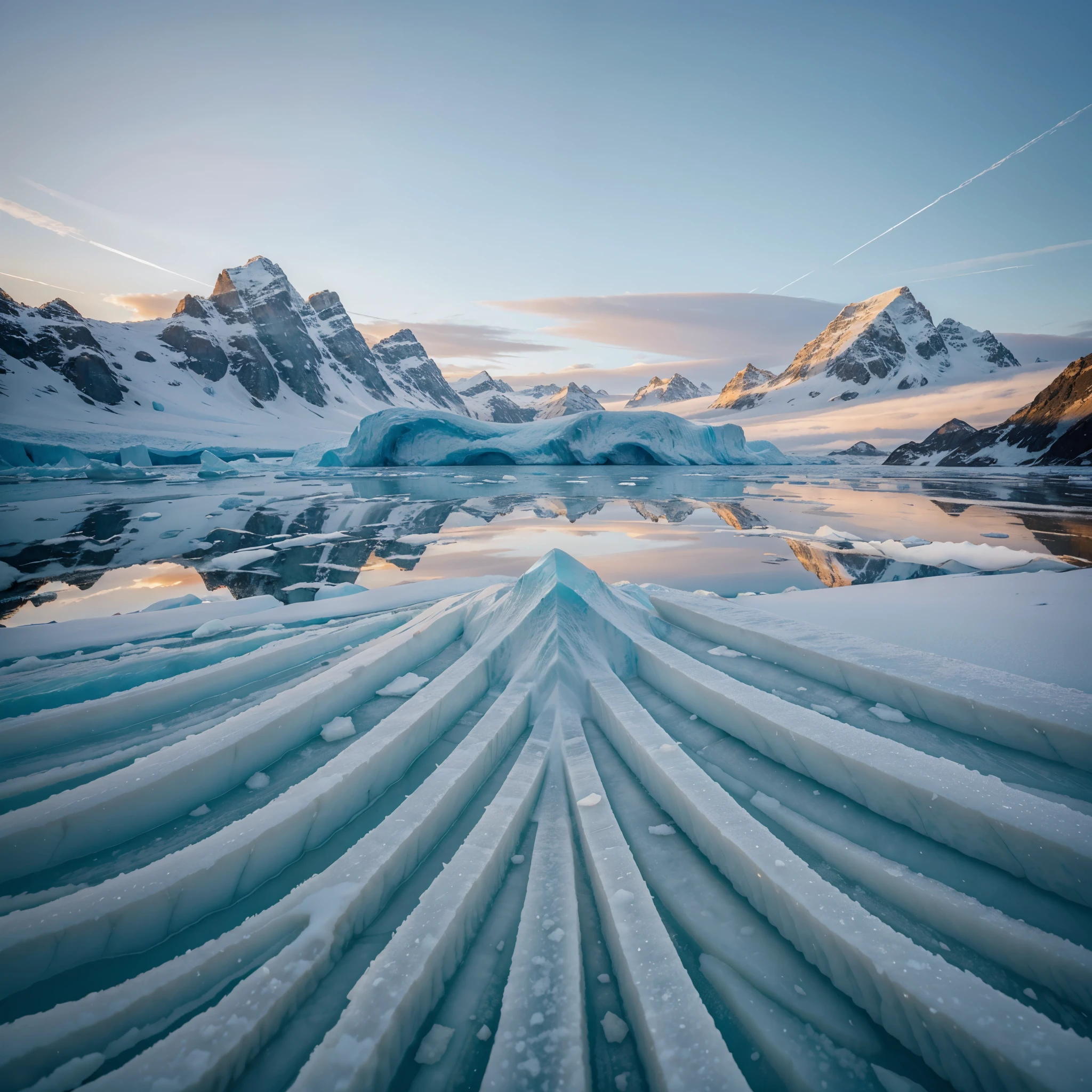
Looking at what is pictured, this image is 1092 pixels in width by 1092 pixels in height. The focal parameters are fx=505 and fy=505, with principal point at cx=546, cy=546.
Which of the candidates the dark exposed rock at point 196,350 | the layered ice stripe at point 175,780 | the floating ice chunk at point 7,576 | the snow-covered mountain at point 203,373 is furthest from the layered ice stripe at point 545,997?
the dark exposed rock at point 196,350

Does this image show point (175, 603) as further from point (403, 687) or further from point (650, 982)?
point (650, 982)

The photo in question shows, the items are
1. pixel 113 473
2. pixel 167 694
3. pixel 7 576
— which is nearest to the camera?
pixel 167 694

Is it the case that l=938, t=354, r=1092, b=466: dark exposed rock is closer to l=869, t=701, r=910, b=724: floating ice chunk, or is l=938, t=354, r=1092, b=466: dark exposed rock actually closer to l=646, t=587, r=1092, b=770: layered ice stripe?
l=646, t=587, r=1092, b=770: layered ice stripe

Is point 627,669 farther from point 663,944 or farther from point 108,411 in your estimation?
point 108,411

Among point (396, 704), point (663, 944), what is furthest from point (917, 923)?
point (396, 704)

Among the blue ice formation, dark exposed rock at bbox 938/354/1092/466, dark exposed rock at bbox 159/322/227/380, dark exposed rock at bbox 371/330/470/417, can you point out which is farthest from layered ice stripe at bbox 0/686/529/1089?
dark exposed rock at bbox 371/330/470/417

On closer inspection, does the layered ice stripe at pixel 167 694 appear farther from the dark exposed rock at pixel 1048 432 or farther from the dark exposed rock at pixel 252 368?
A: the dark exposed rock at pixel 252 368

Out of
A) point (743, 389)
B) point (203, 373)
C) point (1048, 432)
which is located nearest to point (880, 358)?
point (743, 389)

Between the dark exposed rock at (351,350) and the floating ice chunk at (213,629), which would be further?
the dark exposed rock at (351,350)
